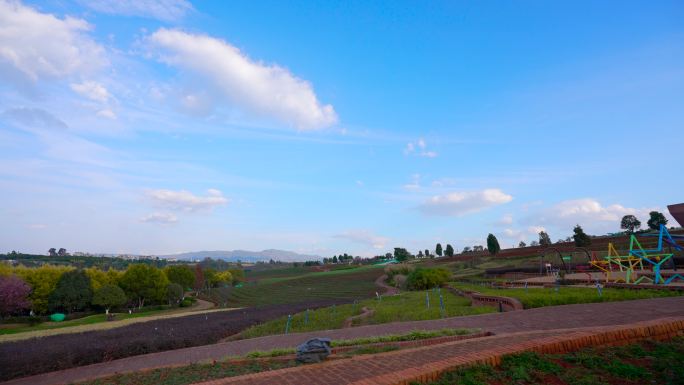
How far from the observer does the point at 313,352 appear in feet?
25.4

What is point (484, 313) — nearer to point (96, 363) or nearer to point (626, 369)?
point (626, 369)

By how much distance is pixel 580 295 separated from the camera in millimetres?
15398

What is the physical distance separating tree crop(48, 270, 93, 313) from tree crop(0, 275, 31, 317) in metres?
2.87

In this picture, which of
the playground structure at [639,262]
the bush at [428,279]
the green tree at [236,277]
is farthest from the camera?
the green tree at [236,277]

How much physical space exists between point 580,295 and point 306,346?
12.7 m

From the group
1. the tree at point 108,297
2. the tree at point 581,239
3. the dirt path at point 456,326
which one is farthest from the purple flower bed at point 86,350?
the tree at point 581,239

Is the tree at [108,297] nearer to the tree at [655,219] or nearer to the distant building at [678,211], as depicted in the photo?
the distant building at [678,211]

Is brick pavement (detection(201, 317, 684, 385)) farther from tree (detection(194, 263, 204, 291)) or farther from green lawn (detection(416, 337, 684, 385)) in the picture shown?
tree (detection(194, 263, 204, 291))

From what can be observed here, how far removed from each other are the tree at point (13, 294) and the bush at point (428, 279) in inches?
1622

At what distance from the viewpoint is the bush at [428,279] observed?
3482 cm

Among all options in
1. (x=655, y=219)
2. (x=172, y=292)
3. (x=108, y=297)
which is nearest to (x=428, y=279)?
(x=108, y=297)

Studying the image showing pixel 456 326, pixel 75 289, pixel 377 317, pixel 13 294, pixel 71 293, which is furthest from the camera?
pixel 75 289

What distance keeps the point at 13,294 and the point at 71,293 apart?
6338 millimetres

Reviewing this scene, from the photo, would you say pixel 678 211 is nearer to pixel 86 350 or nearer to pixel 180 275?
pixel 86 350
